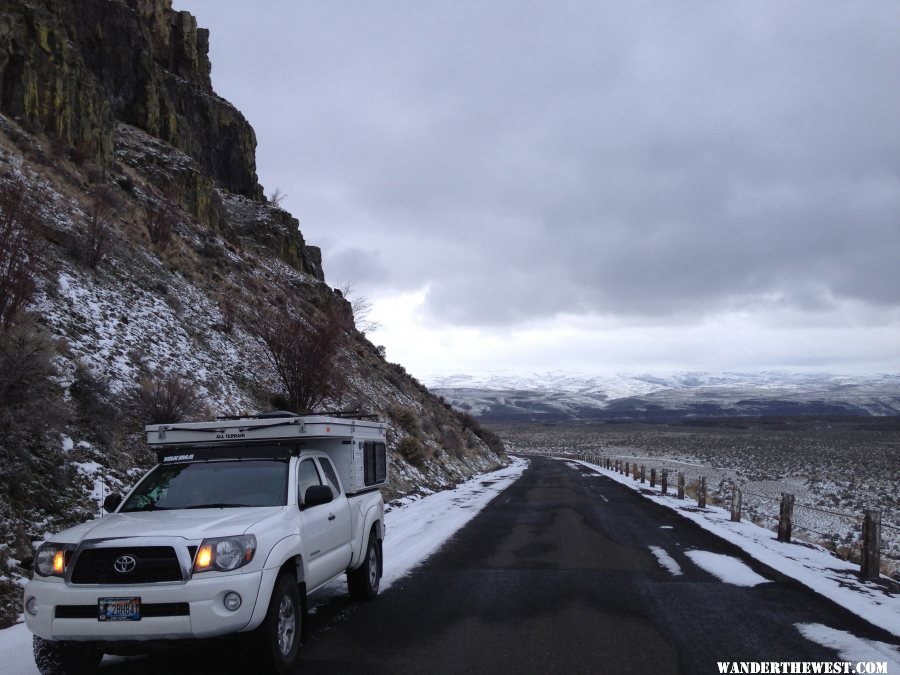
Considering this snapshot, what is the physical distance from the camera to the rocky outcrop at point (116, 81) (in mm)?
25766

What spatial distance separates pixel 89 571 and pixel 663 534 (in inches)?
452

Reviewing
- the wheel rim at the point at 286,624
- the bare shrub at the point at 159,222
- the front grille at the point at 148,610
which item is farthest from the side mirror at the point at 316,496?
the bare shrub at the point at 159,222

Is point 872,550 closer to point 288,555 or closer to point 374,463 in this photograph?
point 374,463

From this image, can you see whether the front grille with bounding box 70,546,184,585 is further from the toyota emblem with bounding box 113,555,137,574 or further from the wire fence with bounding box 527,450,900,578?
the wire fence with bounding box 527,450,900,578

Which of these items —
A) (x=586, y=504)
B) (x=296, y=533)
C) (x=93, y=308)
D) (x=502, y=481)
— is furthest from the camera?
(x=502, y=481)

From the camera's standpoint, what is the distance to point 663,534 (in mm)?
13773

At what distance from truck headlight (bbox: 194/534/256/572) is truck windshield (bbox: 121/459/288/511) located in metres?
1.00

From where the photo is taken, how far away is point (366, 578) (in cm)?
809

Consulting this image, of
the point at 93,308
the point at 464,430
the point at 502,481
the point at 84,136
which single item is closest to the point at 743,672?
the point at 93,308

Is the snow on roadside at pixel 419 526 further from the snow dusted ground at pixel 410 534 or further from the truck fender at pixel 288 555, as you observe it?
the truck fender at pixel 288 555

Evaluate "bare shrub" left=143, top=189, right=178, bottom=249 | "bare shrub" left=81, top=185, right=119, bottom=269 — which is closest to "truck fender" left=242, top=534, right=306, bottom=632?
"bare shrub" left=81, top=185, right=119, bottom=269

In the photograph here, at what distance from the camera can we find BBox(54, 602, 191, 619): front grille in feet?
16.5

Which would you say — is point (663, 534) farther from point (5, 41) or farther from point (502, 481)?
point (5, 41)

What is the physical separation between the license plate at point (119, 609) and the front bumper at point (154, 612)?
3cm
